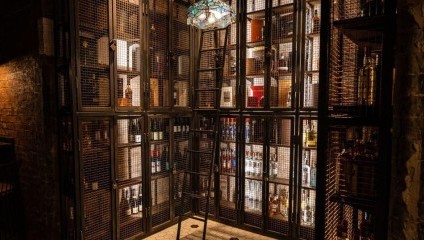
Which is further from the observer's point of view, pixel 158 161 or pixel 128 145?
pixel 158 161

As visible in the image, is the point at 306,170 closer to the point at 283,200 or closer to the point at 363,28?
the point at 283,200

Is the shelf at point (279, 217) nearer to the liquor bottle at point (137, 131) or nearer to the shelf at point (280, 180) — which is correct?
the shelf at point (280, 180)

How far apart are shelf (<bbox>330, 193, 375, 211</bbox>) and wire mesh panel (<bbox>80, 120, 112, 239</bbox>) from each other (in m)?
2.38

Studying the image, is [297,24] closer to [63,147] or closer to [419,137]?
[419,137]

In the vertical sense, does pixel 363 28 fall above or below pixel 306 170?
above

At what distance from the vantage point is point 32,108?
3.03m

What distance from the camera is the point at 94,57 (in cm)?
295

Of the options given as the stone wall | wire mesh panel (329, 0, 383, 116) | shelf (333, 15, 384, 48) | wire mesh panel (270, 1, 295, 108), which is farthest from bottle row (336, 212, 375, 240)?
wire mesh panel (270, 1, 295, 108)

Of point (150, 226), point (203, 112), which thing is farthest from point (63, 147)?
point (203, 112)

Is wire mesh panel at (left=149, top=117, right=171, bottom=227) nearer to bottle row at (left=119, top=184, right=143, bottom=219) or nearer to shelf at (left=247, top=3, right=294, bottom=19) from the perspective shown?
bottle row at (left=119, top=184, right=143, bottom=219)

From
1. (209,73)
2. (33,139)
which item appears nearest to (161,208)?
(33,139)

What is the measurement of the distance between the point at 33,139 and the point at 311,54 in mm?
3381

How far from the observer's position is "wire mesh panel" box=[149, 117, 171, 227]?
3619 millimetres

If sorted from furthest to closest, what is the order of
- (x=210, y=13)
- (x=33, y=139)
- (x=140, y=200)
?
(x=140, y=200) → (x=33, y=139) → (x=210, y=13)
